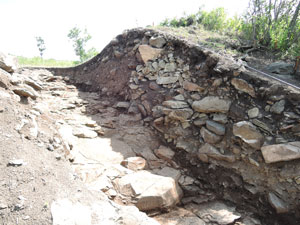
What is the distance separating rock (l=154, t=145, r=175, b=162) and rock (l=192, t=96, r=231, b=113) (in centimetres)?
79

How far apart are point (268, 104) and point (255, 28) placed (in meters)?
2.65

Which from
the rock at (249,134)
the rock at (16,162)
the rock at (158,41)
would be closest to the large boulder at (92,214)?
the rock at (16,162)

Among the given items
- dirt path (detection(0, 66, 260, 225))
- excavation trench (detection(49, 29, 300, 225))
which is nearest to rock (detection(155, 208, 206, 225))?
dirt path (detection(0, 66, 260, 225))

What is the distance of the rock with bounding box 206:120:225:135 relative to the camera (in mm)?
2668

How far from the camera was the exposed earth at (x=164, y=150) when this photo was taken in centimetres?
157

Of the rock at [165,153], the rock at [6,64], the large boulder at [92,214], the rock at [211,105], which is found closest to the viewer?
the large boulder at [92,214]

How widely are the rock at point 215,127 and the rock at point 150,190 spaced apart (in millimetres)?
901

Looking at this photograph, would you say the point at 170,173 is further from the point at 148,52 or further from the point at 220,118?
the point at 148,52

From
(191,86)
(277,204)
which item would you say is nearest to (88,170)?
(191,86)

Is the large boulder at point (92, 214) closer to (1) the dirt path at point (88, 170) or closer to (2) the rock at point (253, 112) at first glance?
(1) the dirt path at point (88, 170)

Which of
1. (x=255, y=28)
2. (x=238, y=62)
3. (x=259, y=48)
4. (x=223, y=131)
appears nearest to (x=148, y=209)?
(x=223, y=131)

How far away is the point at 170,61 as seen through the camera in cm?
372

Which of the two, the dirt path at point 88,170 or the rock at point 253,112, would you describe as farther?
the rock at point 253,112

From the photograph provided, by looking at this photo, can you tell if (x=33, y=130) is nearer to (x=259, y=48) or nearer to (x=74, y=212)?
(x=74, y=212)
